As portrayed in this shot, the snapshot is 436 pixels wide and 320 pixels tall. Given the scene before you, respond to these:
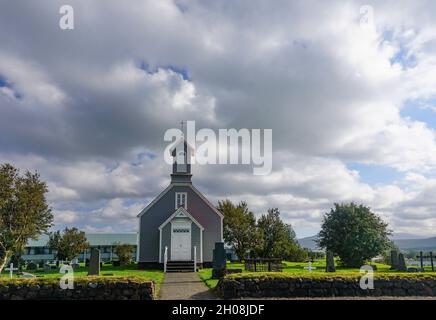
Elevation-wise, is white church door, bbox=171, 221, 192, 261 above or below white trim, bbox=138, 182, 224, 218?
below

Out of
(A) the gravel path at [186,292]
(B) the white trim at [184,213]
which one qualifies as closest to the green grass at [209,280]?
(A) the gravel path at [186,292]

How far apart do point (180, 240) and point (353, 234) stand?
50.1ft

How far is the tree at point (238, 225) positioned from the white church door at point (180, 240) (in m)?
9.56

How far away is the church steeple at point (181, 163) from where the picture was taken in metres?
33.0

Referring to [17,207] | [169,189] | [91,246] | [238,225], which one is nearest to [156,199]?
[169,189]

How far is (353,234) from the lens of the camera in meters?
32.4

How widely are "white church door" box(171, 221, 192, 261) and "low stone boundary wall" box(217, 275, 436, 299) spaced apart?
16073 millimetres

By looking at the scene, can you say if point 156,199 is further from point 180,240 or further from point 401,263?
point 401,263

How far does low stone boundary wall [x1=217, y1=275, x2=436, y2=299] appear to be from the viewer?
1383 centimetres

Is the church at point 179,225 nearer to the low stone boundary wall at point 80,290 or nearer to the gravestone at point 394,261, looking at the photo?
the gravestone at point 394,261

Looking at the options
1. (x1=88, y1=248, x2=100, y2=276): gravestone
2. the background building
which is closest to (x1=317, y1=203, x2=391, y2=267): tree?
(x1=88, y1=248, x2=100, y2=276): gravestone

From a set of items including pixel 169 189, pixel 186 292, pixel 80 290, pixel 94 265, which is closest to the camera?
pixel 80 290

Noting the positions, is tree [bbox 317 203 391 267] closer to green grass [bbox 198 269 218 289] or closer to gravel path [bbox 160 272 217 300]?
green grass [bbox 198 269 218 289]
